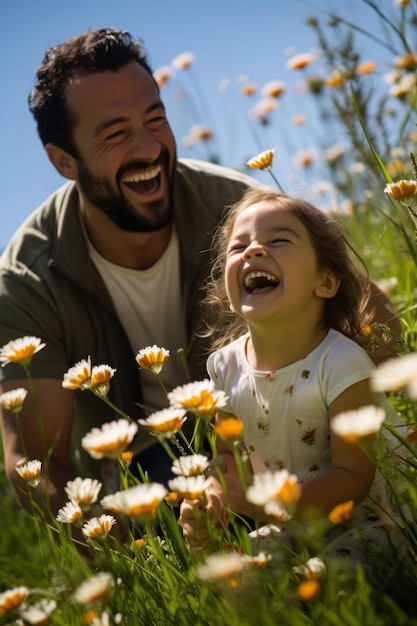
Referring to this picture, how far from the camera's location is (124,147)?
2.98 metres

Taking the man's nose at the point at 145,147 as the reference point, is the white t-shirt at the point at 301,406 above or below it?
below

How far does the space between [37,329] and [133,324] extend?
35 cm

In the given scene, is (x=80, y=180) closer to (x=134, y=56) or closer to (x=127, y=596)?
(x=134, y=56)

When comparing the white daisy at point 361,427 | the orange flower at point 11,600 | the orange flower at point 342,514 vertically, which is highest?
the white daisy at point 361,427

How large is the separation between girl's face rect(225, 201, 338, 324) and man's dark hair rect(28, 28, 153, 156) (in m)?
1.40

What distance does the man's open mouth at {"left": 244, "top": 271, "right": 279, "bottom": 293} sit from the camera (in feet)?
5.90

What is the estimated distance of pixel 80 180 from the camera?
3113mm

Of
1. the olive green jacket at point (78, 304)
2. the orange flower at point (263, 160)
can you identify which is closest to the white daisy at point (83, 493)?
the orange flower at point (263, 160)

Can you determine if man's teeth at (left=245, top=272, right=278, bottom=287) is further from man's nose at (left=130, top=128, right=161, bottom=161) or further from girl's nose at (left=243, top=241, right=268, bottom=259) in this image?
man's nose at (left=130, top=128, right=161, bottom=161)

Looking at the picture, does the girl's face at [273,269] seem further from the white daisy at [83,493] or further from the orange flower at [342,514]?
the orange flower at [342,514]

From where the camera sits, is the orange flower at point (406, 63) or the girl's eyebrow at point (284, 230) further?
the orange flower at point (406, 63)

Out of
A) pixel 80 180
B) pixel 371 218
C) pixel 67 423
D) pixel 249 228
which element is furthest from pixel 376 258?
pixel 249 228

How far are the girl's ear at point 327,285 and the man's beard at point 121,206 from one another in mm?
1177

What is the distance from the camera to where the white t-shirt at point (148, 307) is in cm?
306
